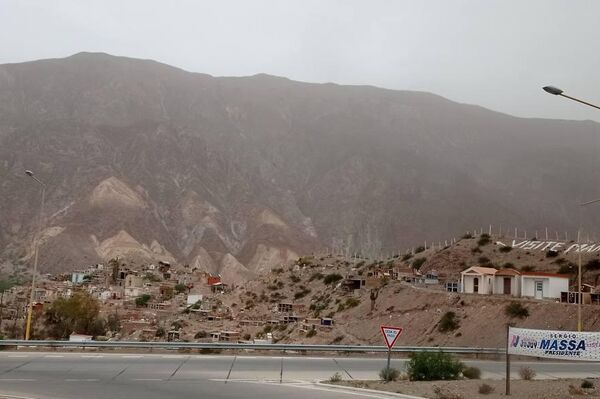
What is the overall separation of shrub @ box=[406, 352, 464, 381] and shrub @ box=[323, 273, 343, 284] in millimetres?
57160

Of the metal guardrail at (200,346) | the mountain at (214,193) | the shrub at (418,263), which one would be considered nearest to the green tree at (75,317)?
the metal guardrail at (200,346)

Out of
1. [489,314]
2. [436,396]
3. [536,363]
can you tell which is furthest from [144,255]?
[436,396]

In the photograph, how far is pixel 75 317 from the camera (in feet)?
213

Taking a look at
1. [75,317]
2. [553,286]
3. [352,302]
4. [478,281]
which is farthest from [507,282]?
[75,317]

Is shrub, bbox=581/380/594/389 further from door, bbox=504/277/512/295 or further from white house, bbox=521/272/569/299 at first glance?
door, bbox=504/277/512/295

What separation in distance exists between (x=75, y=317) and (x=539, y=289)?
45027 mm

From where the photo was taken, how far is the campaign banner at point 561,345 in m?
15.6

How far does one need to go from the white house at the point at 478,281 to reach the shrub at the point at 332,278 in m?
23.5

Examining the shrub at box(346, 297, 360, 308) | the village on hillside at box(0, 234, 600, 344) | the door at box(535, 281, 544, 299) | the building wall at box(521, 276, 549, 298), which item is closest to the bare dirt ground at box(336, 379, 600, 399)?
the village on hillside at box(0, 234, 600, 344)

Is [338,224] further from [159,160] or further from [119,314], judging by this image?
[119,314]

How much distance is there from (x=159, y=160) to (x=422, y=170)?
75.3 m

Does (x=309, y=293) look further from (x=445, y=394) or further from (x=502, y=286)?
(x=445, y=394)

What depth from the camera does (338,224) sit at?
163 m

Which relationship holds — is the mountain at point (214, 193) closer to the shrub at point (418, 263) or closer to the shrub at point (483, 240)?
the shrub at point (418, 263)
